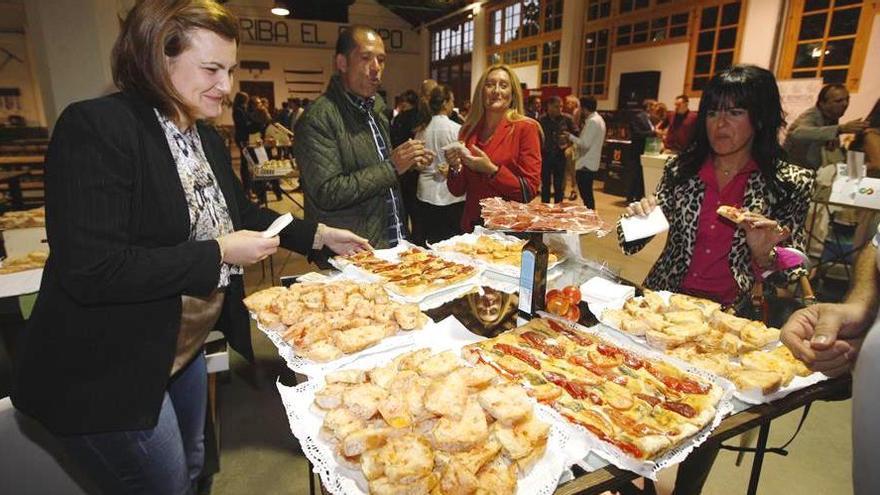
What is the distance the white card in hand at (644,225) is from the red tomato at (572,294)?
0.26 meters

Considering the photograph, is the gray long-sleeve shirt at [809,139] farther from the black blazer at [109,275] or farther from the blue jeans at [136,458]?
the blue jeans at [136,458]

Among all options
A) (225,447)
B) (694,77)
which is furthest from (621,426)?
(694,77)

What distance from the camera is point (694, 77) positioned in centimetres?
874

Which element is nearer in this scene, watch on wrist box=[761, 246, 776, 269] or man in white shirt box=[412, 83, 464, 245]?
watch on wrist box=[761, 246, 776, 269]

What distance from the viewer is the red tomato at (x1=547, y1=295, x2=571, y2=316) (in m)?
1.58

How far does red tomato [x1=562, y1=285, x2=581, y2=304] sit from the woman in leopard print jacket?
410 millimetres

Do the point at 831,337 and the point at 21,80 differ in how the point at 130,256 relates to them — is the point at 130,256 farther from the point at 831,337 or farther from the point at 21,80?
the point at 21,80

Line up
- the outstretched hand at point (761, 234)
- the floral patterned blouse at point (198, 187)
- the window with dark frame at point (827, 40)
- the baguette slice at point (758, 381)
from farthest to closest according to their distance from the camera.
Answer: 1. the window with dark frame at point (827, 40)
2. the outstretched hand at point (761, 234)
3. the floral patterned blouse at point (198, 187)
4. the baguette slice at point (758, 381)

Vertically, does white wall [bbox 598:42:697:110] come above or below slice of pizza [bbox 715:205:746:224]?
above

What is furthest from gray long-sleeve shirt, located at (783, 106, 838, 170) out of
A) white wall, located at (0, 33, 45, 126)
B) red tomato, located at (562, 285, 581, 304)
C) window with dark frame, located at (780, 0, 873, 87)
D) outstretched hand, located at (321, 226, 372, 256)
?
white wall, located at (0, 33, 45, 126)

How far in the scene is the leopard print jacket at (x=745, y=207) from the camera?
1.93 m

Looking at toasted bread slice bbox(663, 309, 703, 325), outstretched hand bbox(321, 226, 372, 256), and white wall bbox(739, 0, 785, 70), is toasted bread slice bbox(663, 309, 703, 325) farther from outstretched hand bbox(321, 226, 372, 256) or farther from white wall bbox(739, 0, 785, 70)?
white wall bbox(739, 0, 785, 70)

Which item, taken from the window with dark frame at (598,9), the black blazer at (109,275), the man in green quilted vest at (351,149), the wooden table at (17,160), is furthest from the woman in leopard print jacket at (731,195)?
the window with dark frame at (598,9)

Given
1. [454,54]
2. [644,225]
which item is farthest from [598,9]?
[644,225]
